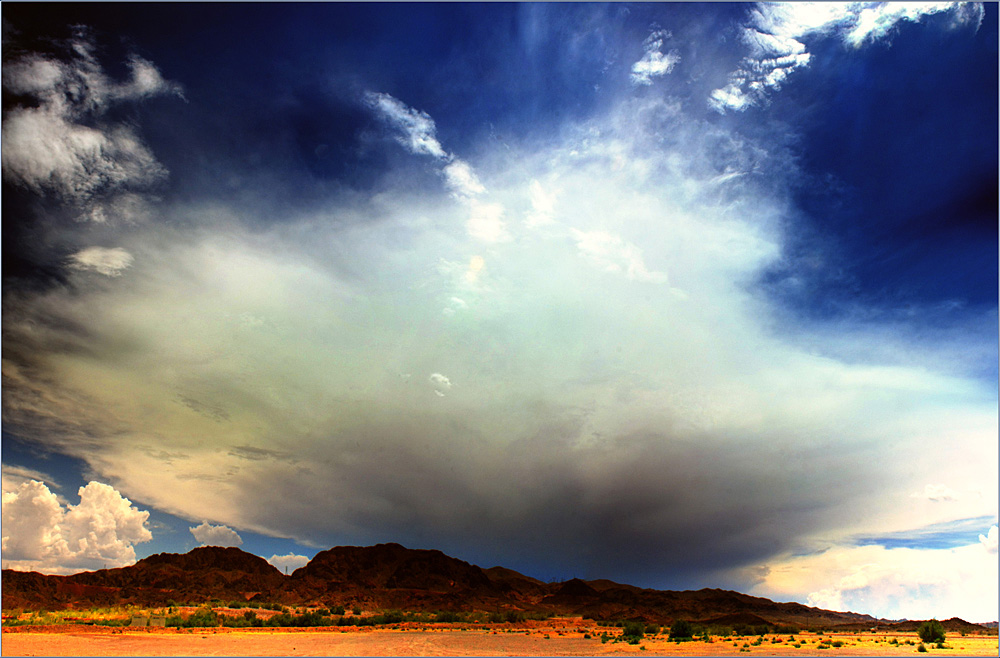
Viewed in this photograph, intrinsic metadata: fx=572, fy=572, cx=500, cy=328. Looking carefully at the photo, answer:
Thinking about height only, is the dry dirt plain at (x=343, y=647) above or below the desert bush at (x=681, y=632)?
below

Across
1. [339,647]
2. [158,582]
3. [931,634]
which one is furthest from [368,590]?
[931,634]

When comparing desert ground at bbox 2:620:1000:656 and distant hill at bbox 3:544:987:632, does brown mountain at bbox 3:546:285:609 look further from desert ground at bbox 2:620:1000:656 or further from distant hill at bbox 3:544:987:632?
desert ground at bbox 2:620:1000:656

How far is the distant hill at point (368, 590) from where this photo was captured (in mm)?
112938

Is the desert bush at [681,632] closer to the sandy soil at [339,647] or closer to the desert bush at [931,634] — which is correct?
the sandy soil at [339,647]

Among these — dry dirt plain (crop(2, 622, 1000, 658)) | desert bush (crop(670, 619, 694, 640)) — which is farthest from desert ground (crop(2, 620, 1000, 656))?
desert bush (crop(670, 619, 694, 640))

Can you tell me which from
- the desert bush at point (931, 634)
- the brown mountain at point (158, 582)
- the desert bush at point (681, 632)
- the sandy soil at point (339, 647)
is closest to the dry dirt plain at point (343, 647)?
the sandy soil at point (339, 647)

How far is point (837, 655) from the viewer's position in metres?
34.8

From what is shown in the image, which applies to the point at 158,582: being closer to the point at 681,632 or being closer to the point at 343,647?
the point at 343,647

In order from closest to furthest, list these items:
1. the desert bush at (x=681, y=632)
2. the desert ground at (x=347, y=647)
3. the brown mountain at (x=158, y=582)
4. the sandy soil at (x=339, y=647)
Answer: the sandy soil at (x=339, y=647)
the desert ground at (x=347, y=647)
the desert bush at (x=681, y=632)
the brown mountain at (x=158, y=582)

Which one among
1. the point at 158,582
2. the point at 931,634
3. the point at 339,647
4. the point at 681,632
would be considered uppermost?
the point at 158,582

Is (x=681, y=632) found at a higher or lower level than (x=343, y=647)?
higher

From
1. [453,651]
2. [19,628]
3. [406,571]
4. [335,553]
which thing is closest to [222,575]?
[335,553]

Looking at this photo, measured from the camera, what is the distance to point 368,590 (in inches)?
5389

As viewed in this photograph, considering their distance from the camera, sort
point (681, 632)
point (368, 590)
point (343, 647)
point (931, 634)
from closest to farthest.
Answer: point (343, 647) < point (931, 634) < point (681, 632) < point (368, 590)
